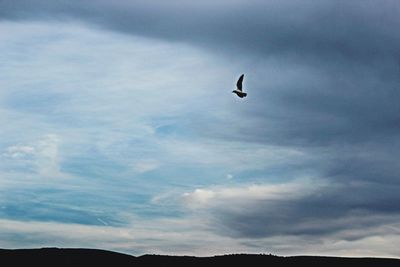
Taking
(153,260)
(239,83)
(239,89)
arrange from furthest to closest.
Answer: (153,260) < (239,83) < (239,89)

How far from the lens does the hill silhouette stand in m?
68.2

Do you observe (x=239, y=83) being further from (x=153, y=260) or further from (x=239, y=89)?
(x=153, y=260)

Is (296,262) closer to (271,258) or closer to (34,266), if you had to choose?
(271,258)

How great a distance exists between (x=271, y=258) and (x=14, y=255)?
79.4ft

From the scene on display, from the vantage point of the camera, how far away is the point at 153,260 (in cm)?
6962

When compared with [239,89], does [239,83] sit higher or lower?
higher

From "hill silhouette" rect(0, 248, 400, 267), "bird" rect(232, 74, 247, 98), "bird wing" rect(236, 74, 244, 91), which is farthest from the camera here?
"hill silhouette" rect(0, 248, 400, 267)

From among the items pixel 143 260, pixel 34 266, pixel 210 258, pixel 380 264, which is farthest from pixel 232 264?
pixel 34 266

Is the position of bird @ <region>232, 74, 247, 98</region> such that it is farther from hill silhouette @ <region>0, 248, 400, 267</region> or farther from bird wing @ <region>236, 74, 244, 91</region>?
hill silhouette @ <region>0, 248, 400, 267</region>

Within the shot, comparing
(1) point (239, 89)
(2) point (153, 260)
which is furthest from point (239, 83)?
(2) point (153, 260)

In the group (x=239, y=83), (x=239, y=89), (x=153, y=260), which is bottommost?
(x=153, y=260)

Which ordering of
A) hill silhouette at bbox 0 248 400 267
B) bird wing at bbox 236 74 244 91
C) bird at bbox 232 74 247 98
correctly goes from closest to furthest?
bird at bbox 232 74 247 98 → bird wing at bbox 236 74 244 91 → hill silhouette at bbox 0 248 400 267

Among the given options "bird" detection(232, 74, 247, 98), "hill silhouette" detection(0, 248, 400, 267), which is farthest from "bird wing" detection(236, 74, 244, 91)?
"hill silhouette" detection(0, 248, 400, 267)

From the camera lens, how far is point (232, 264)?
2657 inches
